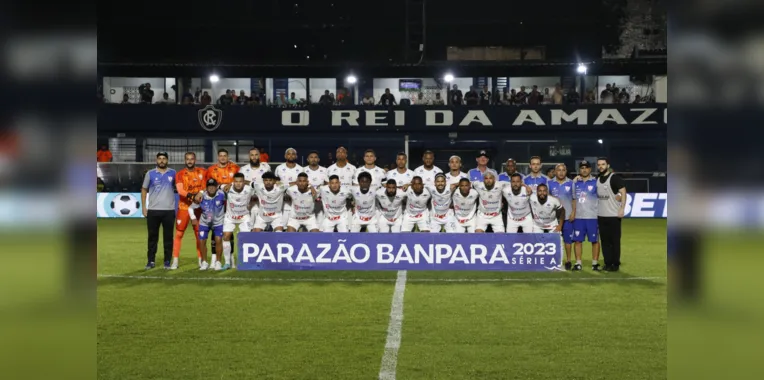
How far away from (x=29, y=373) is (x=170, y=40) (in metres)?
34.3

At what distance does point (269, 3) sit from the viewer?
33688 mm

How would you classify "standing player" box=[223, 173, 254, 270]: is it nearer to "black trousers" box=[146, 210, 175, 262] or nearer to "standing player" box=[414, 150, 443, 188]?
"black trousers" box=[146, 210, 175, 262]

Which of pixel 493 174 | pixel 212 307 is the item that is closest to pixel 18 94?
pixel 212 307

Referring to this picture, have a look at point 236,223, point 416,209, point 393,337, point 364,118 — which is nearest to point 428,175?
point 416,209

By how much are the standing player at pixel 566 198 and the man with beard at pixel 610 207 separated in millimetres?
547

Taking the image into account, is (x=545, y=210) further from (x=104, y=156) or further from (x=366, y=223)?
(x=104, y=156)

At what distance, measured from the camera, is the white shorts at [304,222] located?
1371 cm

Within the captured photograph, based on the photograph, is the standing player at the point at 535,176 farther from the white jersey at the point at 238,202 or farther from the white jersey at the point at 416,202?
the white jersey at the point at 238,202

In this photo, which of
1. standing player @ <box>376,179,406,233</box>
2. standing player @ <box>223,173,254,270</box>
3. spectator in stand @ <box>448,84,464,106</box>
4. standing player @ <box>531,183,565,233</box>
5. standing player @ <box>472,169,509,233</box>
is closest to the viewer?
standing player @ <box>223,173,254,270</box>

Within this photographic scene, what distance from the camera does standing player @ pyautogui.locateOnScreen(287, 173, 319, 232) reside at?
13594 mm

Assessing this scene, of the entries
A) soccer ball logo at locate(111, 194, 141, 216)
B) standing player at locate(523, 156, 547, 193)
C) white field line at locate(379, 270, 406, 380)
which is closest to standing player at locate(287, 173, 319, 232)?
white field line at locate(379, 270, 406, 380)

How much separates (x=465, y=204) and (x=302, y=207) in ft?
10.2

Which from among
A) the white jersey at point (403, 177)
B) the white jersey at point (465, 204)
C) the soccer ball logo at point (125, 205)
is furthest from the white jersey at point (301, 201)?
the soccer ball logo at point (125, 205)

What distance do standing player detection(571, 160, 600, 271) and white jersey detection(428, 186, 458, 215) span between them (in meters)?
2.41
